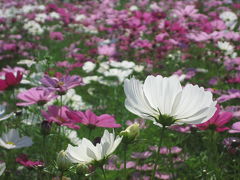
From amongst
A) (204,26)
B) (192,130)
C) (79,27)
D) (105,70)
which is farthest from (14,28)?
(192,130)

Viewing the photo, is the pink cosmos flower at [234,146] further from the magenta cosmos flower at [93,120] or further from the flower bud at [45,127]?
the flower bud at [45,127]

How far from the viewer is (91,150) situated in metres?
0.80

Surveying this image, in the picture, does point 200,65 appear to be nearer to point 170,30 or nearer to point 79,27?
point 170,30

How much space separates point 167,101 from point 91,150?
0.61ft

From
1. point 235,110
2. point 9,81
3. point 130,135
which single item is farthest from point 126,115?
point 130,135

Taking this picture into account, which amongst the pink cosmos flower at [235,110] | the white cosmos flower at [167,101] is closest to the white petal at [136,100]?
the white cosmos flower at [167,101]

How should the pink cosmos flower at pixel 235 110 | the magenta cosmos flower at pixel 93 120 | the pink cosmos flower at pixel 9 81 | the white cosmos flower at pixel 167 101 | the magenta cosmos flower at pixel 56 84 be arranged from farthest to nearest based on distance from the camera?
1. the pink cosmos flower at pixel 235 110
2. the pink cosmos flower at pixel 9 81
3. the magenta cosmos flower at pixel 56 84
4. the magenta cosmos flower at pixel 93 120
5. the white cosmos flower at pixel 167 101

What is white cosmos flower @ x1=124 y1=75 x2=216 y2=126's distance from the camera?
2.48 ft

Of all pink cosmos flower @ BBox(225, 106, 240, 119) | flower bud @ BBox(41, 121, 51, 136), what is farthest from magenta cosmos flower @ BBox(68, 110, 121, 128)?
pink cosmos flower @ BBox(225, 106, 240, 119)

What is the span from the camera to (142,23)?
3.77 m

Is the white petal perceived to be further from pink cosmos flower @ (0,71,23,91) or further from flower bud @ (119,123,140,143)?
pink cosmos flower @ (0,71,23,91)

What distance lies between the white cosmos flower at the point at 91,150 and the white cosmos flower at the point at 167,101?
0.26ft

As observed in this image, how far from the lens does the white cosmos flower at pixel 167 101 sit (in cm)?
76

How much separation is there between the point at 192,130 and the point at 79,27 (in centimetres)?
430
